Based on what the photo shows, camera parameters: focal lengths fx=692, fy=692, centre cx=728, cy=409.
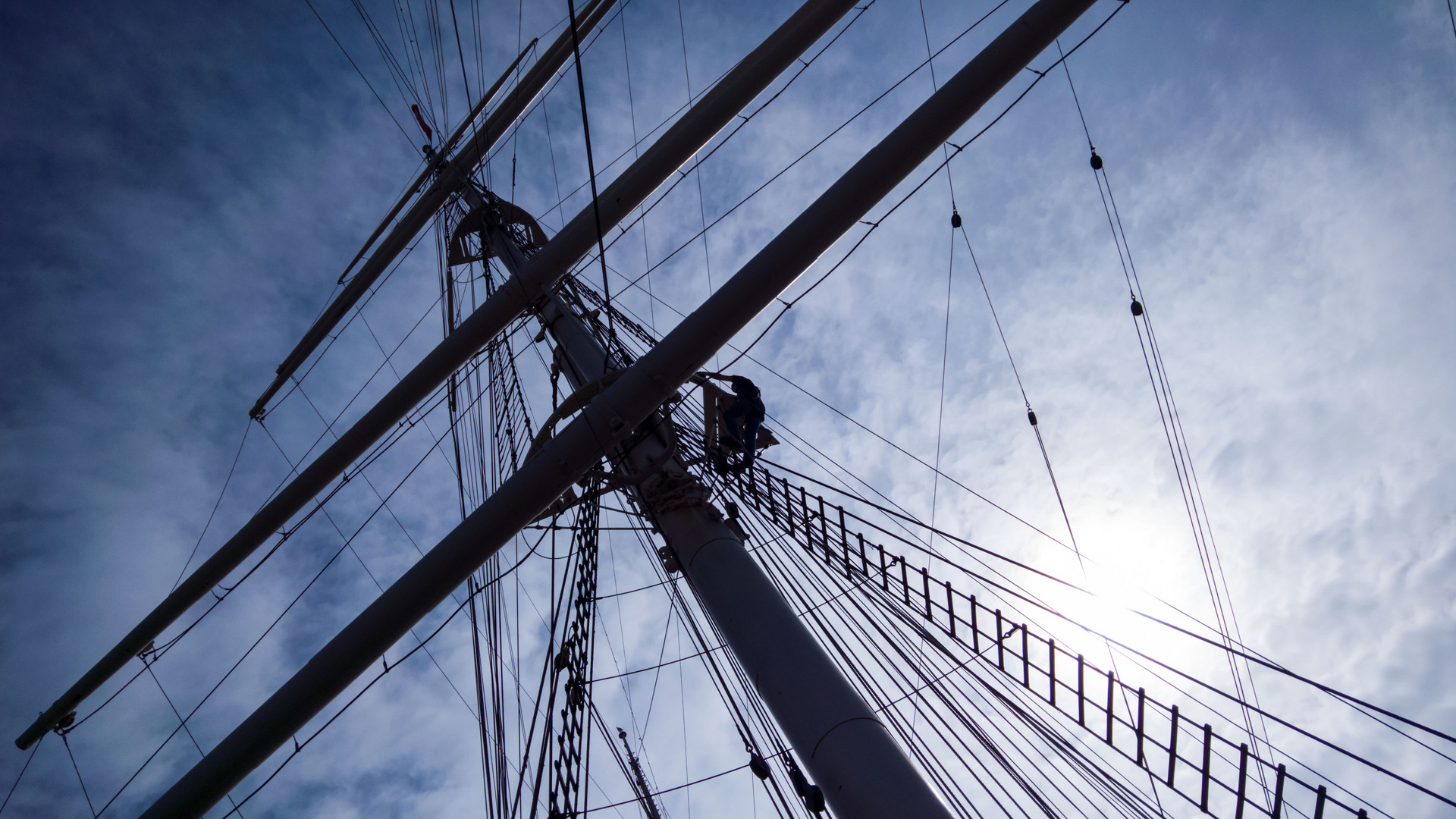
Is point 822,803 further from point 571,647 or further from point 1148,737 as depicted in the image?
point 571,647

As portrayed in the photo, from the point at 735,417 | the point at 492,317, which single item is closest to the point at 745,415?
the point at 735,417

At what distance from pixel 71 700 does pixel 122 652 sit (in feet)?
3.88

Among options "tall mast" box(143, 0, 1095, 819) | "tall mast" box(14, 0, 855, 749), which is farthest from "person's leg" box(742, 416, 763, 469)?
"tall mast" box(14, 0, 855, 749)

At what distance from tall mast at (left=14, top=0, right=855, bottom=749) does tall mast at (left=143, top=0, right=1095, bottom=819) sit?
3.30m

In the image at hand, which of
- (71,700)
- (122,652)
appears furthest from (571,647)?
(71,700)

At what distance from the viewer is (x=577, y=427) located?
12.8ft

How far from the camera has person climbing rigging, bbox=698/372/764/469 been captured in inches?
235

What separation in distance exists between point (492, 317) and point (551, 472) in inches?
140

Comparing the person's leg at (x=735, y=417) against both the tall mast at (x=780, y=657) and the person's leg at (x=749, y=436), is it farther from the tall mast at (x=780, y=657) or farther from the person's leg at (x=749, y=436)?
the tall mast at (x=780, y=657)

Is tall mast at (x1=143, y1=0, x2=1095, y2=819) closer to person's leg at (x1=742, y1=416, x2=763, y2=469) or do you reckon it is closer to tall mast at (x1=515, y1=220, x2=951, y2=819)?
tall mast at (x1=515, y1=220, x2=951, y2=819)

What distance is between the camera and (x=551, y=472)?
384 cm

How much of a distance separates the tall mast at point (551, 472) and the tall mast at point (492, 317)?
3297 mm

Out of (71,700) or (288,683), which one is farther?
(71,700)

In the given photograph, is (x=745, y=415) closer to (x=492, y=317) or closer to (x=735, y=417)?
(x=735, y=417)
